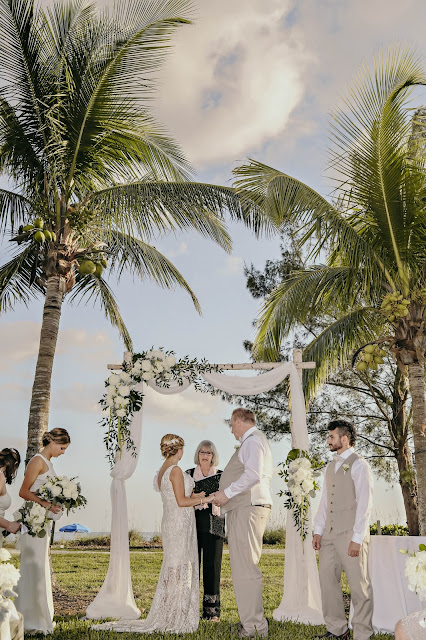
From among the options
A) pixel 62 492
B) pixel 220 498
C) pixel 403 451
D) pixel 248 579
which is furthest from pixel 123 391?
pixel 403 451

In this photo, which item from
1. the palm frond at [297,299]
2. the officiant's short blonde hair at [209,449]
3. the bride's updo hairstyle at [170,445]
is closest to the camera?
the bride's updo hairstyle at [170,445]

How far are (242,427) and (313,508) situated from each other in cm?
197

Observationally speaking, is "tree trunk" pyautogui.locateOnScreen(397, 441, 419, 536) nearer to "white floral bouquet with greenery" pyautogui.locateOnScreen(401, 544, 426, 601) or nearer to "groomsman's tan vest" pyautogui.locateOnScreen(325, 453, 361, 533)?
"groomsman's tan vest" pyautogui.locateOnScreen(325, 453, 361, 533)

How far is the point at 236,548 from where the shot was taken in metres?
6.29

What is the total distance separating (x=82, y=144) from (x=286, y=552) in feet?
21.9

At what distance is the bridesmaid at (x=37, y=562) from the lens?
6273 millimetres

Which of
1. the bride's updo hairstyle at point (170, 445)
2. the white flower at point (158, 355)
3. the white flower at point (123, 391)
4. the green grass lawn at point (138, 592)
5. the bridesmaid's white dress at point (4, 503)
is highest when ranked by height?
the white flower at point (158, 355)

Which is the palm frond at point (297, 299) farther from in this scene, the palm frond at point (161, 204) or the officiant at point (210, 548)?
the officiant at point (210, 548)

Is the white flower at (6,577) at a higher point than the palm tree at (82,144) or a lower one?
lower

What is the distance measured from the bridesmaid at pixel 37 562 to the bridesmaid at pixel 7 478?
0.25 m

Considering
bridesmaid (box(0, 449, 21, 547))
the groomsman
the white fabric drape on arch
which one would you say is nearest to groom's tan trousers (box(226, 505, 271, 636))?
the groomsman

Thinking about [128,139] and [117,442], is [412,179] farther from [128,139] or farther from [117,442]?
[117,442]

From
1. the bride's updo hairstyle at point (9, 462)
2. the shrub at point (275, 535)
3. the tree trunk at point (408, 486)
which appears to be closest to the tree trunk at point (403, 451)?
the tree trunk at point (408, 486)

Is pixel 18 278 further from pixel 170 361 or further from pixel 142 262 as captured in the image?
pixel 170 361
